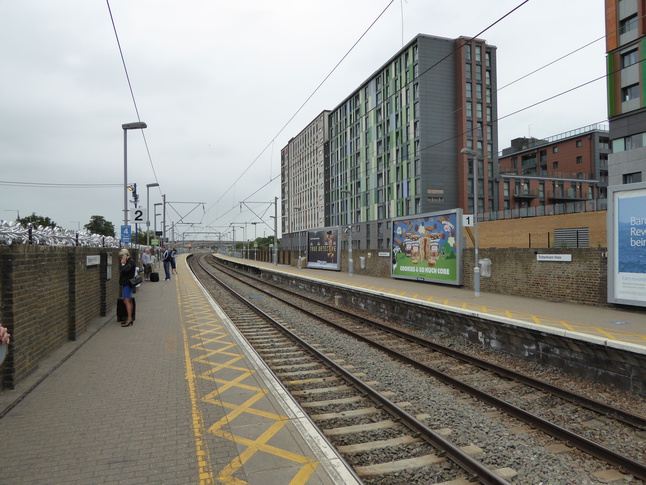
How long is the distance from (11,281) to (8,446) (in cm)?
226

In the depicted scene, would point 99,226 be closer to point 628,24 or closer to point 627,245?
point 628,24

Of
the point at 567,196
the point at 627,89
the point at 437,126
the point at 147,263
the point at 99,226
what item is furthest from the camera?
the point at 99,226

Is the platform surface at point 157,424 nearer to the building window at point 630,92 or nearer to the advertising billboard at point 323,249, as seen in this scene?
the advertising billboard at point 323,249

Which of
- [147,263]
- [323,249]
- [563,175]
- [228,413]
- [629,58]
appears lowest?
[228,413]

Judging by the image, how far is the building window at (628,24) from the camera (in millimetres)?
32569

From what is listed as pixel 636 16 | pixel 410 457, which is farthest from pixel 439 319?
pixel 636 16

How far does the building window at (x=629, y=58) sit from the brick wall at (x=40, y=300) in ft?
133

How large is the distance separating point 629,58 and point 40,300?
1678 inches

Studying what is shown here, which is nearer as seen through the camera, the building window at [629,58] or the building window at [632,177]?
the building window at [632,177]

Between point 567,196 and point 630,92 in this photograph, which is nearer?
point 630,92

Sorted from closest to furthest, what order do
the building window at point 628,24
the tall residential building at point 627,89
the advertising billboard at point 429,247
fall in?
the advertising billboard at point 429,247 < the tall residential building at point 627,89 < the building window at point 628,24

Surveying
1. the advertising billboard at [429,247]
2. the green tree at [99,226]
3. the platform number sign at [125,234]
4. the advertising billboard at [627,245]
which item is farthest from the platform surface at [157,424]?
the green tree at [99,226]

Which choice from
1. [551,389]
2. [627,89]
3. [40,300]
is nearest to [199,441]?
[40,300]

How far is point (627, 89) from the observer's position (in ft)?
110
